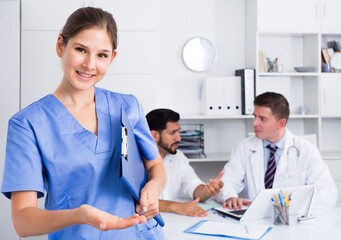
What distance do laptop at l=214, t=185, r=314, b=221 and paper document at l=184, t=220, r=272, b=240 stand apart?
11 cm

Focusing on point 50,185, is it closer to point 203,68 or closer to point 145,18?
point 145,18

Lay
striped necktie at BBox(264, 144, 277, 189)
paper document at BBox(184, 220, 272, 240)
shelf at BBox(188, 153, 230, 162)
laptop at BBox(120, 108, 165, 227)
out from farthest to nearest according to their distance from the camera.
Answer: shelf at BBox(188, 153, 230, 162), striped necktie at BBox(264, 144, 277, 189), paper document at BBox(184, 220, 272, 240), laptop at BBox(120, 108, 165, 227)

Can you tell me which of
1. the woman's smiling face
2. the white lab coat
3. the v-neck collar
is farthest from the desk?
the woman's smiling face

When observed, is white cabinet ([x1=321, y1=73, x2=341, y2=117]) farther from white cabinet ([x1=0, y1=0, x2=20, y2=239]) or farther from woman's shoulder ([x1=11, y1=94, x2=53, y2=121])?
woman's shoulder ([x1=11, y1=94, x2=53, y2=121])

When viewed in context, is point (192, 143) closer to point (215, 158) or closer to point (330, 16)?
point (215, 158)

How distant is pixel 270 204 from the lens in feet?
6.66

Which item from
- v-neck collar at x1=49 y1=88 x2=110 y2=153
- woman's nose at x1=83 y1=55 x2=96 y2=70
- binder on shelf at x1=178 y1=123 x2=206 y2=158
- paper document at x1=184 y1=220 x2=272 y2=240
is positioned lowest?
paper document at x1=184 y1=220 x2=272 y2=240

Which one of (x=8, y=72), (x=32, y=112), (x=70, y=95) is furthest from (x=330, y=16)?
(x=32, y=112)

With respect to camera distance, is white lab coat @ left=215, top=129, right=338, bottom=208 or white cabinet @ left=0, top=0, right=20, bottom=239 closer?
white lab coat @ left=215, top=129, right=338, bottom=208

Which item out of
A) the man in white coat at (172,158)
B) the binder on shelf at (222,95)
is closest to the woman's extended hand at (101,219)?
the man in white coat at (172,158)

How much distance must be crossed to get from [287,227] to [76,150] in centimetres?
122

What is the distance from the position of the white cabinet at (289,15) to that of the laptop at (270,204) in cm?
199

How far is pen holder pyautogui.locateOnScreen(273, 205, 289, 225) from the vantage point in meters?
1.93

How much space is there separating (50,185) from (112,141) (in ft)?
0.65
